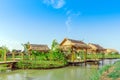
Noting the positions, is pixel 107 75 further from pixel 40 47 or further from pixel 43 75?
pixel 40 47

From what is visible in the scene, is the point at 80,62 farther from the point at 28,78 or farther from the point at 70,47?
the point at 28,78

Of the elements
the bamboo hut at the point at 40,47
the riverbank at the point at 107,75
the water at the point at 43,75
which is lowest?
the water at the point at 43,75

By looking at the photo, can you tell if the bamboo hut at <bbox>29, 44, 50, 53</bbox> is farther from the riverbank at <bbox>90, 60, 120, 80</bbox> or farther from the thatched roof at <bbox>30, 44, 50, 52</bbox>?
the riverbank at <bbox>90, 60, 120, 80</bbox>

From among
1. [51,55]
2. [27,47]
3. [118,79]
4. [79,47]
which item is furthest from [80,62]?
[118,79]

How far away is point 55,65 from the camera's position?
2155 centimetres

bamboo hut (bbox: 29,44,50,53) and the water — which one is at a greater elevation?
bamboo hut (bbox: 29,44,50,53)

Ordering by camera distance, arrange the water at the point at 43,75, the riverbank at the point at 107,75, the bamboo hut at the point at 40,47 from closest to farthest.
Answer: the riverbank at the point at 107,75 < the water at the point at 43,75 < the bamboo hut at the point at 40,47

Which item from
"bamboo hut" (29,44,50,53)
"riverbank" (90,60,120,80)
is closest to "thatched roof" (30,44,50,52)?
"bamboo hut" (29,44,50,53)

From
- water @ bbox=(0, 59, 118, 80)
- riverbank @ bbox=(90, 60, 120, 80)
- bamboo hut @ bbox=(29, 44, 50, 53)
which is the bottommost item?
water @ bbox=(0, 59, 118, 80)

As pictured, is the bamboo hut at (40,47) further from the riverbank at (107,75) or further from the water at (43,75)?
the riverbank at (107,75)

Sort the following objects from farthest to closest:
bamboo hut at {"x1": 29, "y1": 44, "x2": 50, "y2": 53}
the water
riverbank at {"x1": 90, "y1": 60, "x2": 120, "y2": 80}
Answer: bamboo hut at {"x1": 29, "y1": 44, "x2": 50, "y2": 53}
the water
riverbank at {"x1": 90, "y1": 60, "x2": 120, "y2": 80}

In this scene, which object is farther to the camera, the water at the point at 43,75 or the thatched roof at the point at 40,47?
the thatched roof at the point at 40,47

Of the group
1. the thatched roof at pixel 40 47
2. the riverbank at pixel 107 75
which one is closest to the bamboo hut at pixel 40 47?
the thatched roof at pixel 40 47

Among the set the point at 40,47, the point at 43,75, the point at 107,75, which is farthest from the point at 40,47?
the point at 107,75
